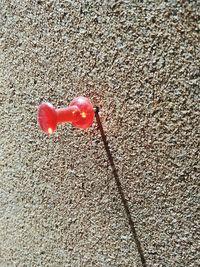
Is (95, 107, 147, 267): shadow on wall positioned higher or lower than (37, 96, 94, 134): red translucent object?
lower

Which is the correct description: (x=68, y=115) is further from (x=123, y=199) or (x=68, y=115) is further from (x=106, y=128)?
(x=123, y=199)

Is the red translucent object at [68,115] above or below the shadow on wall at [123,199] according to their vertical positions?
above

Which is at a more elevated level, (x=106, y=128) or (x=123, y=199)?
(x=106, y=128)

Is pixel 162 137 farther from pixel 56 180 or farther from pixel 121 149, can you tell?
pixel 56 180

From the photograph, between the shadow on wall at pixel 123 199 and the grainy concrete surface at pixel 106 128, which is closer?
the grainy concrete surface at pixel 106 128

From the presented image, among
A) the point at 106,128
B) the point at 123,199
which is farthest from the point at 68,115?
the point at 123,199
